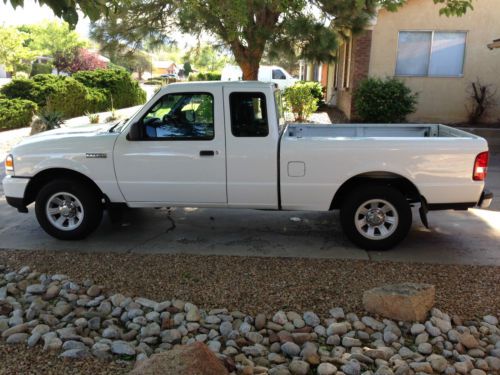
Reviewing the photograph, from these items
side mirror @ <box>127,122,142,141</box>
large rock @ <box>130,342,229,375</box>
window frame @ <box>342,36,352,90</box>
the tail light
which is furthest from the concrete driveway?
window frame @ <box>342,36,352,90</box>

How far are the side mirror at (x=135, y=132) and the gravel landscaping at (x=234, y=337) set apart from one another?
1.80 metres

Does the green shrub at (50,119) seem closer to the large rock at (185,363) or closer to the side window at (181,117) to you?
the side window at (181,117)

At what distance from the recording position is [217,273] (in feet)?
16.4

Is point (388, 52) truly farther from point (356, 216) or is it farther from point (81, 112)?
point (81, 112)

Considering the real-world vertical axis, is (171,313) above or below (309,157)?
below

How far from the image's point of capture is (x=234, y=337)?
3.78m

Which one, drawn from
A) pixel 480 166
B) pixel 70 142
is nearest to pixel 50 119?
pixel 70 142

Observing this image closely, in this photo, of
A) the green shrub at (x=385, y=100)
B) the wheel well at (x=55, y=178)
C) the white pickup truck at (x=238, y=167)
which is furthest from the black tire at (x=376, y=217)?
the green shrub at (x=385, y=100)

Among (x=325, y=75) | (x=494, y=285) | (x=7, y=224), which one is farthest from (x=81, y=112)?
(x=494, y=285)

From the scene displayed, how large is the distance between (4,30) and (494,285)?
124 ft

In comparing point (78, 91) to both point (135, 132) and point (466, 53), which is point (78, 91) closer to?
point (466, 53)

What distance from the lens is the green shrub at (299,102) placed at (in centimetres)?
1528

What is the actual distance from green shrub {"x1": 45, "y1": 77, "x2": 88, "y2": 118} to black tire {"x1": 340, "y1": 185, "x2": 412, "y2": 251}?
14.3 metres

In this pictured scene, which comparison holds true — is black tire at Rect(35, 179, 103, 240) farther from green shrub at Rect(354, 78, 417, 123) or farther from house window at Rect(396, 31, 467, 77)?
house window at Rect(396, 31, 467, 77)
